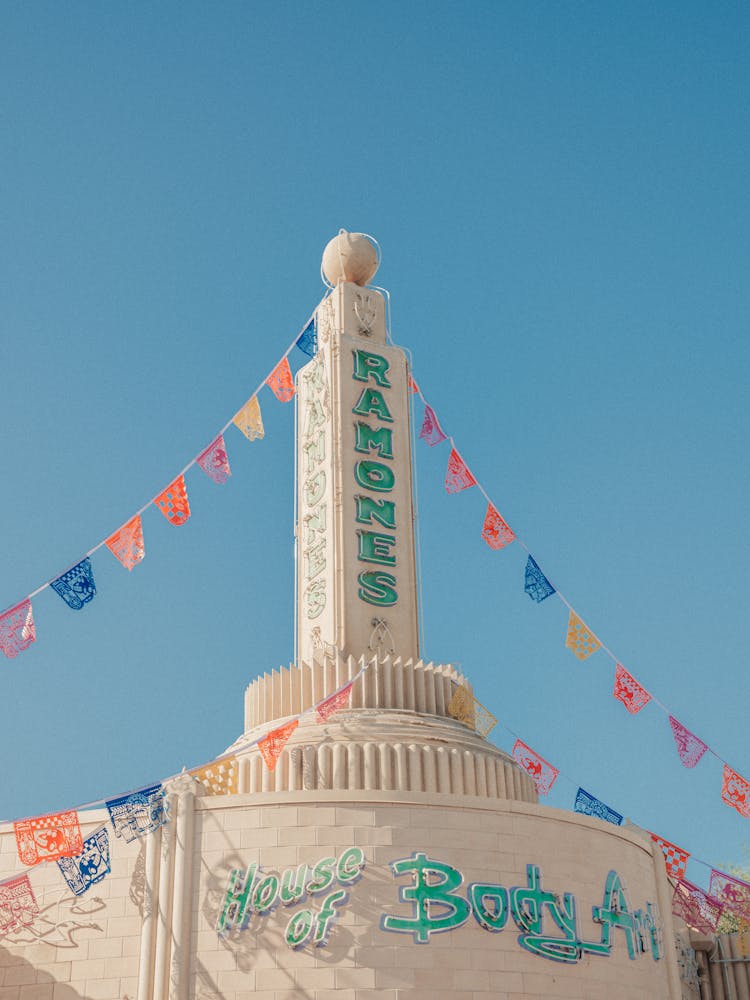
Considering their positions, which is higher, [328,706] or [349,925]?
[328,706]

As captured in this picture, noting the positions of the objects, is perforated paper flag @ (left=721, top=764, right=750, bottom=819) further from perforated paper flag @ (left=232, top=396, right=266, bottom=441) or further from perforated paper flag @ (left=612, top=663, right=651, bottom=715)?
perforated paper flag @ (left=232, top=396, right=266, bottom=441)

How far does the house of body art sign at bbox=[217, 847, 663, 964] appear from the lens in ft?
76.9

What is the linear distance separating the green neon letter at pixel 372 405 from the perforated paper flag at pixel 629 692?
1062 cm

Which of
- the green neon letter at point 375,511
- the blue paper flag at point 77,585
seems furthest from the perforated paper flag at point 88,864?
the green neon letter at point 375,511

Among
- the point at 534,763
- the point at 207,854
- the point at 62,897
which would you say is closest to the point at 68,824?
the point at 62,897

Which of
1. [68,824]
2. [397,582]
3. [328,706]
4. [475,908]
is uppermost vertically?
[397,582]

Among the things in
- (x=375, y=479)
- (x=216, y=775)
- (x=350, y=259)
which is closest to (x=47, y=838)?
(x=216, y=775)

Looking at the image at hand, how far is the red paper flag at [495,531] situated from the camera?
3484 cm

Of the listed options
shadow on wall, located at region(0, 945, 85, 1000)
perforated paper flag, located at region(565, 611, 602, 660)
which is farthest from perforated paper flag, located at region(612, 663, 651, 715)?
shadow on wall, located at region(0, 945, 85, 1000)

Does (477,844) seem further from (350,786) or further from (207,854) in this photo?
(207,854)

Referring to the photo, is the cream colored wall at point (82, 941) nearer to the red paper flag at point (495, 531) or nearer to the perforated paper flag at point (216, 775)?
the perforated paper flag at point (216, 775)

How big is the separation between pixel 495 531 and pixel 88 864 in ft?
53.0

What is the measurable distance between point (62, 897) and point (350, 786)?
6892mm

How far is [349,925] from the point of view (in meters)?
23.3
